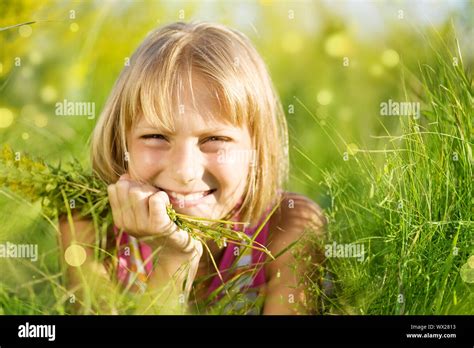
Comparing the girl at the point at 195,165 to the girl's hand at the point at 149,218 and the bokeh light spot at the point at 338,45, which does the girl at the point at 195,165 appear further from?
the bokeh light spot at the point at 338,45

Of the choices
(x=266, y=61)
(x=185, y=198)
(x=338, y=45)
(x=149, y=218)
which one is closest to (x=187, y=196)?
(x=185, y=198)

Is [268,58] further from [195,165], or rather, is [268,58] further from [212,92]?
[195,165]

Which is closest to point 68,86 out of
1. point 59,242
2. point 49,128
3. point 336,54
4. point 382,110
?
point 49,128

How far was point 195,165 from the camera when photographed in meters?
1.87

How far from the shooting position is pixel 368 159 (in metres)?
1.95

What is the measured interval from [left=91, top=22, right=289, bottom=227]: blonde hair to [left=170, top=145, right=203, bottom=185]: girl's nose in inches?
2.9

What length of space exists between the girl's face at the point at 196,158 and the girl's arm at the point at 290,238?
13cm

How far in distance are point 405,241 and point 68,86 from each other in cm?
97

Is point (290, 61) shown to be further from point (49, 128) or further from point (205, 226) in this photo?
point (49, 128)

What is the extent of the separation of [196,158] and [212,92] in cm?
17

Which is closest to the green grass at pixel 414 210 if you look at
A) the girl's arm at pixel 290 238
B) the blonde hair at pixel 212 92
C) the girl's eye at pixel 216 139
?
the girl's arm at pixel 290 238

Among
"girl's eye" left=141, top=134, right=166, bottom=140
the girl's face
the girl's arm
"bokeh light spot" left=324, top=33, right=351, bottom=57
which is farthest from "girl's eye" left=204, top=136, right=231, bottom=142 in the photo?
"bokeh light spot" left=324, top=33, right=351, bottom=57

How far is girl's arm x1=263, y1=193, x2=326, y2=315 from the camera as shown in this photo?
6.38 ft

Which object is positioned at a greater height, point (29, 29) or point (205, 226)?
point (29, 29)
